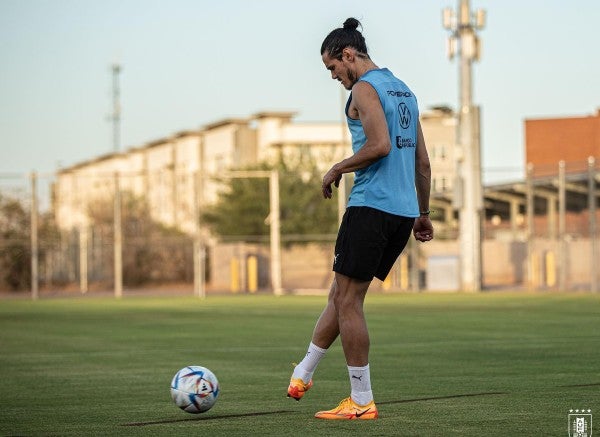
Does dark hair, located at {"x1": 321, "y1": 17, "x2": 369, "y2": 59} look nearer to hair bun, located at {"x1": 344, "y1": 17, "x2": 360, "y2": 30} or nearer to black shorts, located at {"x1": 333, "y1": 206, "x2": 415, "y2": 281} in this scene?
hair bun, located at {"x1": 344, "y1": 17, "x2": 360, "y2": 30}

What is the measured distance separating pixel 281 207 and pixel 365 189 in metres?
38.9

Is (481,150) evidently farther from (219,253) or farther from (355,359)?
(355,359)

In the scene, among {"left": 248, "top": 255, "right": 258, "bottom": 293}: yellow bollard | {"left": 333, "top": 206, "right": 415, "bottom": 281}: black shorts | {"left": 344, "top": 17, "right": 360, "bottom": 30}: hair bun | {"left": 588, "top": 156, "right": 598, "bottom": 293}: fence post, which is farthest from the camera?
{"left": 248, "top": 255, "right": 258, "bottom": 293}: yellow bollard

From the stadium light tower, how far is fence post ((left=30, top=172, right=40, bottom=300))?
11448mm

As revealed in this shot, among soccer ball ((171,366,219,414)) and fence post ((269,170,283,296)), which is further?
fence post ((269,170,283,296))

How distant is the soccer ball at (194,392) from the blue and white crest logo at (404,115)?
1.86m

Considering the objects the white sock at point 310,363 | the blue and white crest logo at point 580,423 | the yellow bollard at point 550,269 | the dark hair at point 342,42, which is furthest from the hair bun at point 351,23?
the yellow bollard at point 550,269

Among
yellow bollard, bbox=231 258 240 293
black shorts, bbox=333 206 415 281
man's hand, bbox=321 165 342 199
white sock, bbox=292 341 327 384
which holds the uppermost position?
man's hand, bbox=321 165 342 199

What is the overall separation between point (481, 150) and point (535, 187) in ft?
8.66

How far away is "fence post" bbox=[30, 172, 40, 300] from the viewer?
35406mm

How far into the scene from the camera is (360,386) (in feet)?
24.4

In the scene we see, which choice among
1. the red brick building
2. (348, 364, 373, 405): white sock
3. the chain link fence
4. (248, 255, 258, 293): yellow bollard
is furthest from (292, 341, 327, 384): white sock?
the red brick building

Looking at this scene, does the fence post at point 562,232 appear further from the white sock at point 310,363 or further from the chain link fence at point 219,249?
the white sock at point 310,363

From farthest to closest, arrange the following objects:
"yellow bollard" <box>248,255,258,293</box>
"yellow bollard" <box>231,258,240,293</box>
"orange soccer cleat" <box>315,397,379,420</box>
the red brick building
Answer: the red brick building → "yellow bollard" <box>231,258,240,293</box> → "yellow bollard" <box>248,255,258,293</box> → "orange soccer cleat" <box>315,397,379,420</box>
